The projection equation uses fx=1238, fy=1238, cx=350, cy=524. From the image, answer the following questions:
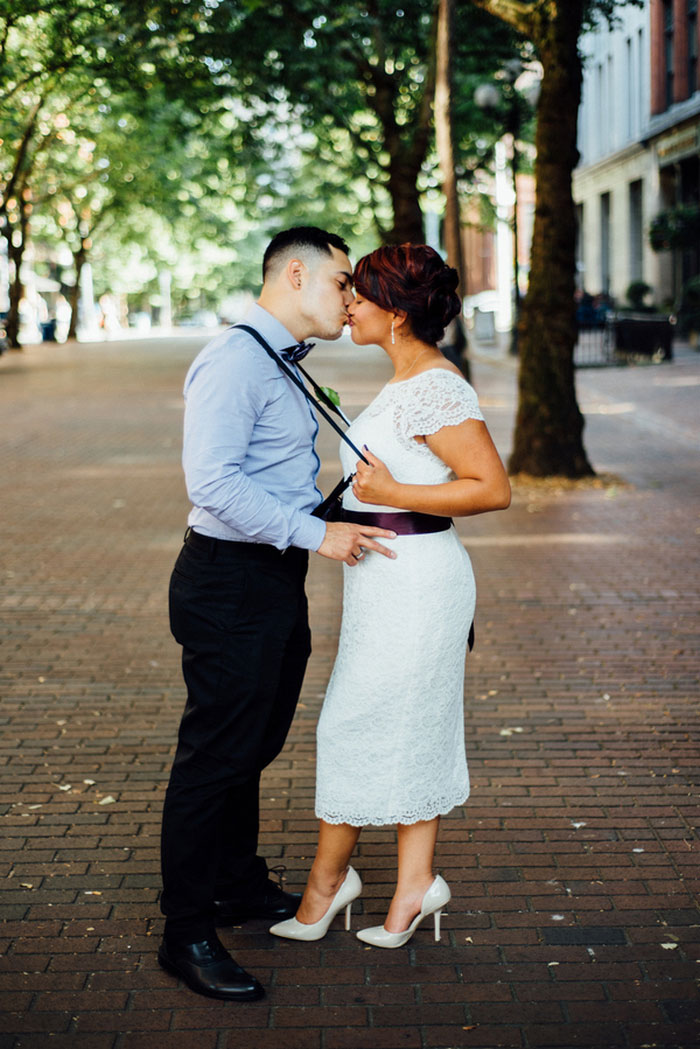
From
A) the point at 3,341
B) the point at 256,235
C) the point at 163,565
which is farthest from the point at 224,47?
the point at 256,235

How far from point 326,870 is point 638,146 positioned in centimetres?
3664

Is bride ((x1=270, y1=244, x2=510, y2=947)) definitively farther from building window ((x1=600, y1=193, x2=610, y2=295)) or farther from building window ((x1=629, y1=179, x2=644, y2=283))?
building window ((x1=600, y1=193, x2=610, y2=295))

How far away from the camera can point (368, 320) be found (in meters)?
3.32

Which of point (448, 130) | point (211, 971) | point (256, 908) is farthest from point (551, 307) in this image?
point (211, 971)

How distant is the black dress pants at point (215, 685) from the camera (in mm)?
3307

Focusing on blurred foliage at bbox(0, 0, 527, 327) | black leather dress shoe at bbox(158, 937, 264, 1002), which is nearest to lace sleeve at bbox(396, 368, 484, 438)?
black leather dress shoe at bbox(158, 937, 264, 1002)

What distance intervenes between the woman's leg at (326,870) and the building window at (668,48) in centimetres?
3433

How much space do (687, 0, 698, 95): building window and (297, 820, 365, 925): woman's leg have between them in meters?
32.5

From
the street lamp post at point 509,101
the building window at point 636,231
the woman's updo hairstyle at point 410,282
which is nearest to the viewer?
the woman's updo hairstyle at point 410,282

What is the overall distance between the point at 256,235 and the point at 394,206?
64.6 meters

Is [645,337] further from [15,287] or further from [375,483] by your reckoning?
[375,483]

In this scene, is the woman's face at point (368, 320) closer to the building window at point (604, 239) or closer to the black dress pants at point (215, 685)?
the black dress pants at point (215, 685)

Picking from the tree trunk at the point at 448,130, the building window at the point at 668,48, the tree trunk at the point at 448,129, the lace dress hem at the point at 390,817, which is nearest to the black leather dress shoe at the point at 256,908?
the lace dress hem at the point at 390,817

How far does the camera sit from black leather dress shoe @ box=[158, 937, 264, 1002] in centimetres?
327
